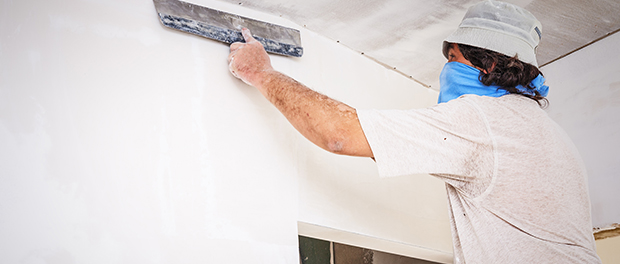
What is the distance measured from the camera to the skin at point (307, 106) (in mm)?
1285

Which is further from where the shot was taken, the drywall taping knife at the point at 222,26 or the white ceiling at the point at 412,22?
the white ceiling at the point at 412,22

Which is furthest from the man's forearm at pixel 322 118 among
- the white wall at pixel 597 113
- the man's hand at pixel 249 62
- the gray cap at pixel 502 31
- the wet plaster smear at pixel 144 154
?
the white wall at pixel 597 113

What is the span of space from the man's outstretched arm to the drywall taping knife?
Answer: 0.13 meters

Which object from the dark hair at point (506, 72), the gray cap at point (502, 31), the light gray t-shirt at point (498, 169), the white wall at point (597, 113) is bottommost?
the white wall at point (597, 113)

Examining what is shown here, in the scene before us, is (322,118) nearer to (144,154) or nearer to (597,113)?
(144,154)

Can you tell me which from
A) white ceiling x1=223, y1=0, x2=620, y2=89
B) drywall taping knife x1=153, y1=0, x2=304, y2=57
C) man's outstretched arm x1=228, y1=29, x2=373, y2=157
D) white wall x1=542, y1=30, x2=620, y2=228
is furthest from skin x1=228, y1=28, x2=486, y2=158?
white wall x1=542, y1=30, x2=620, y2=228

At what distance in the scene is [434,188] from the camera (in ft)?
7.93

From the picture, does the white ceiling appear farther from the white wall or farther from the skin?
the skin

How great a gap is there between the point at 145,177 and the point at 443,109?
2.98 feet

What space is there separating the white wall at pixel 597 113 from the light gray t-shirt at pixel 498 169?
113cm

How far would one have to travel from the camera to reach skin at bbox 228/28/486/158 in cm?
129

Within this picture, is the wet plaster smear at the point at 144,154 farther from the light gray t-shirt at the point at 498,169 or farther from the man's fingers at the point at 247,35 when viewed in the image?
the light gray t-shirt at the point at 498,169

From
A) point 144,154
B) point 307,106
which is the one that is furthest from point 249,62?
point 144,154

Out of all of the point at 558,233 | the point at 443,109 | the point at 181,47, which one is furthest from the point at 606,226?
the point at 181,47
